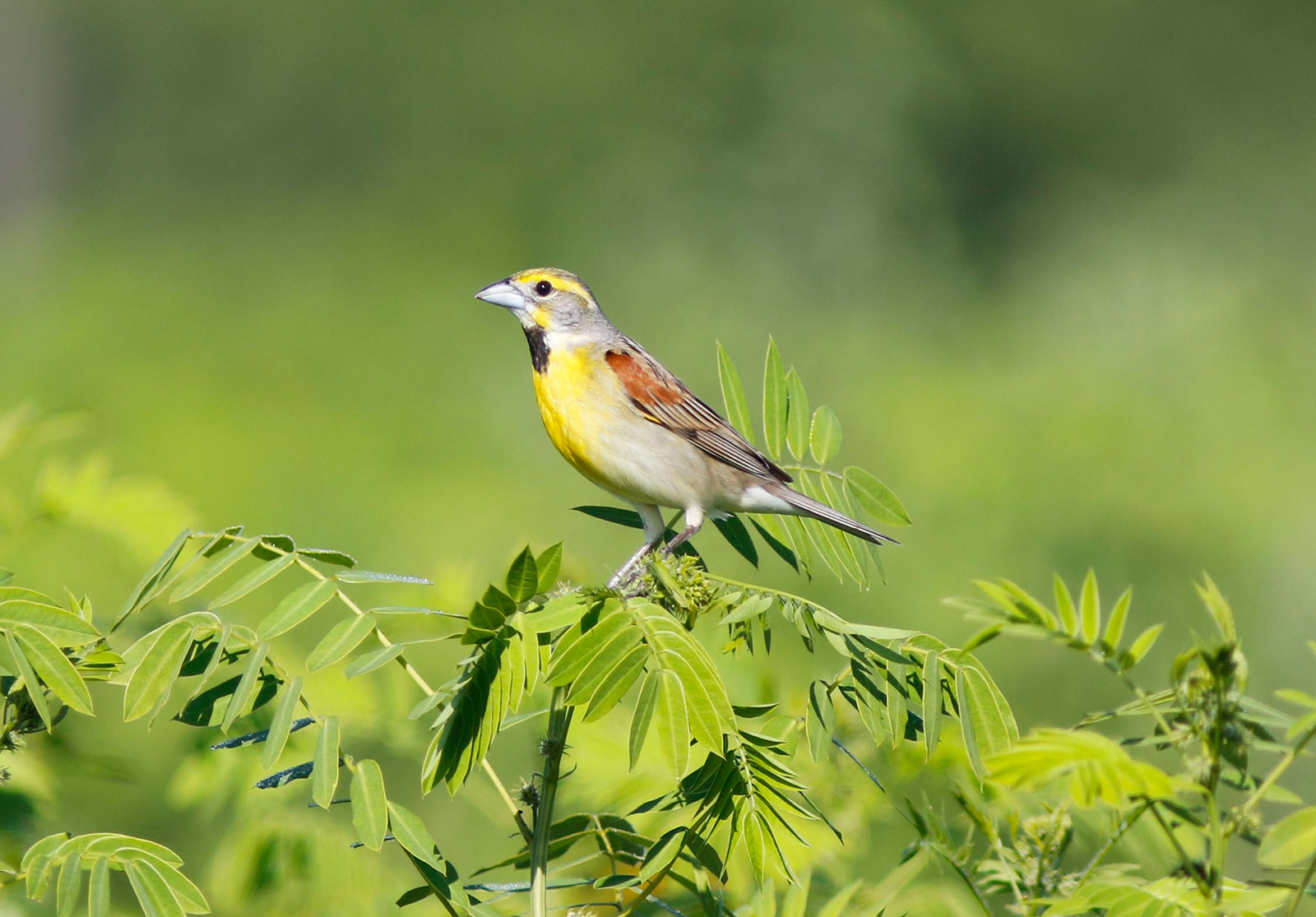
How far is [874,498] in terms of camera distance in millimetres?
1992

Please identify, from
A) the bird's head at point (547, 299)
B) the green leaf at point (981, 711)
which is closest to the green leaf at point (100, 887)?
the green leaf at point (981, 711)

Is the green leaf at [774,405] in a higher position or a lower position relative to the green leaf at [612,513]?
higher

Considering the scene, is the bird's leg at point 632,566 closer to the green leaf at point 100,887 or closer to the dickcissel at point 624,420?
the dickcissel at point 624,420

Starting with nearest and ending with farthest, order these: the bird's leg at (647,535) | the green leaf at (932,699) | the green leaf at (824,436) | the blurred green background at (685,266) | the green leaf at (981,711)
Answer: the green leaf at (932,699)
the green leaf at (981,711)
the green leaf at (824,436)
the bird's leg at (647,535)
the blurred green background at (685,266)

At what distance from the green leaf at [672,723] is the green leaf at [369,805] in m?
0.28

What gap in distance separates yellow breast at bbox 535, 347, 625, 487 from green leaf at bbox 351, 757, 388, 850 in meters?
1.52

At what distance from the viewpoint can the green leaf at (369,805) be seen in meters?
1.28

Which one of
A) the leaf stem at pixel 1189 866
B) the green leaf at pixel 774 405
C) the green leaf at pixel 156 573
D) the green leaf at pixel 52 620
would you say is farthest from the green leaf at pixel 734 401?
the leaf stem at pixel 1189 866

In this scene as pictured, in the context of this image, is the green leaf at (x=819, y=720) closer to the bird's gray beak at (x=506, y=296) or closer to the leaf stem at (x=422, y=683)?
the leaf stem at (x=422, y=683)

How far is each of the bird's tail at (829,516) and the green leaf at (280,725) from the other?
0.97 m

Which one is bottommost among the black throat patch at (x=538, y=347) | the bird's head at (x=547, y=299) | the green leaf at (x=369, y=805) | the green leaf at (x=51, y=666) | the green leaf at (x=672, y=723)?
the green leaf at (x=369, y=805)

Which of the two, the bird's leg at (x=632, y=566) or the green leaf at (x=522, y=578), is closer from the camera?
the green leaf at (x=522, y=578)

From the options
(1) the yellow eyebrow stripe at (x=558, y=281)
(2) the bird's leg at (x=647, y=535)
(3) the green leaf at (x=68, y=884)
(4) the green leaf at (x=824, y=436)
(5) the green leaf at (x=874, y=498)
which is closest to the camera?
(3) the green leaf at (x=68, y=884)

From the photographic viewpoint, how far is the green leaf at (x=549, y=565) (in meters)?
1.29
